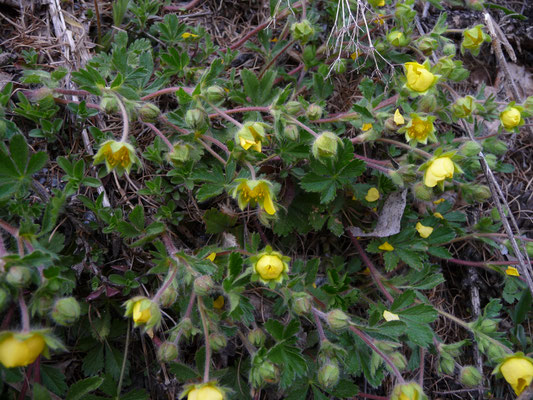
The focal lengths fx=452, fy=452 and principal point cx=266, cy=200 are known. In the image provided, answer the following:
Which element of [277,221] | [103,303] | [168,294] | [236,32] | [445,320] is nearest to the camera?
[168,294]

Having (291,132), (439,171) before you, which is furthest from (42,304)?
(439,171)

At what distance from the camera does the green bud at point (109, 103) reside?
1.98 meters

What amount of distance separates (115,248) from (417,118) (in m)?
1.54

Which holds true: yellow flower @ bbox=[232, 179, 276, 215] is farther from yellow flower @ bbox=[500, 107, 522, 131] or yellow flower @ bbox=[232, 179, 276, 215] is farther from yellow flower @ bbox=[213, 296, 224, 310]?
yellow flower @ bbox=[500, 107, 522, 131]

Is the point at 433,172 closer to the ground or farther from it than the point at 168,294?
farther from it

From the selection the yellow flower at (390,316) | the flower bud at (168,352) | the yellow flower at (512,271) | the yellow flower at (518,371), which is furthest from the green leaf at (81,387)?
the yellow flower at (512,271)

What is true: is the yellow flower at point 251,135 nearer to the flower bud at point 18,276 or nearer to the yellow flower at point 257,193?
the yellow flower at point 257,193

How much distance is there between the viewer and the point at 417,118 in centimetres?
211

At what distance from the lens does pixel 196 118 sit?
2.01m

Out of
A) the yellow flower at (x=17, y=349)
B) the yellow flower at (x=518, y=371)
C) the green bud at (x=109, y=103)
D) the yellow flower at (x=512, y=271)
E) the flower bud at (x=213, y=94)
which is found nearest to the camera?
the yellow flower at (x=17, y=349)

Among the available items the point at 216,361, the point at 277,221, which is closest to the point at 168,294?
the point at 216,361

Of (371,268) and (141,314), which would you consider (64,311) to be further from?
(371,268)

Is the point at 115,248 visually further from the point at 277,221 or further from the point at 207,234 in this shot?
the point at 277,221

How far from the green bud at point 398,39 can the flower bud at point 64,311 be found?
2.02 metres
